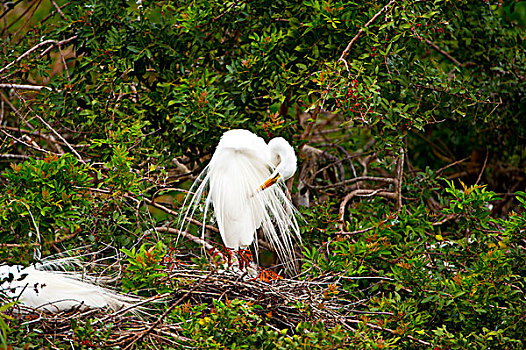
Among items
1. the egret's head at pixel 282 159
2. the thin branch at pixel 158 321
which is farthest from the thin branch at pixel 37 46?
the thin branch at pixel 158 321

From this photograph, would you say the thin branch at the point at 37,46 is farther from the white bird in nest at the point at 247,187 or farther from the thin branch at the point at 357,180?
the thin branch at the point at 357,180

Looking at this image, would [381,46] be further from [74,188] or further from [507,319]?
[74,188]

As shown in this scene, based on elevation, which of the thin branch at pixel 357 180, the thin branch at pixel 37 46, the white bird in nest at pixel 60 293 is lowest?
the thin branch at pixel 357 180

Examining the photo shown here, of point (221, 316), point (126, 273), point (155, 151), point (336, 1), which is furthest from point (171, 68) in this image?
point (221, 316)

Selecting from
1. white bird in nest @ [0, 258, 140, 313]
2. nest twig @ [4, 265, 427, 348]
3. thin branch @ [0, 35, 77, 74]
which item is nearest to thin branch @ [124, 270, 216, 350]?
nest twig @ [4, 265, 427, 348]

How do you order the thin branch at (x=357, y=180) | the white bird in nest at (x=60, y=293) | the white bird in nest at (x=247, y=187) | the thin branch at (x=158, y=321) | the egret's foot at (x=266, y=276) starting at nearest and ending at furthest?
the thin branch at (x=158, y=321) → the white bird in nest at (x=60, y=293) → the egret's foot at (x=266, y=276) → the white bird in nest at (x=247, y=187) → the thin branch at (x=357, y=180)

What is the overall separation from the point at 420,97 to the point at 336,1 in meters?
0.62

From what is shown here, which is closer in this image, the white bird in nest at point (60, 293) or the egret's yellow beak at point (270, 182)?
the white bird in nest at point (60, 293)

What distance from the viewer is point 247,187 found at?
3197 mm

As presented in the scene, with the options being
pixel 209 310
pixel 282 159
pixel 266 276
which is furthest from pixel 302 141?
pixel 209 310

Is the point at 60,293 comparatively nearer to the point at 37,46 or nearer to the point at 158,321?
the point at 158,321

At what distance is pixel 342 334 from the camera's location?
2.25 metres

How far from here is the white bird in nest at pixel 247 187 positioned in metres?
3.06

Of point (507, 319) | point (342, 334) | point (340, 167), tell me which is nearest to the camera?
point (342, 334)
